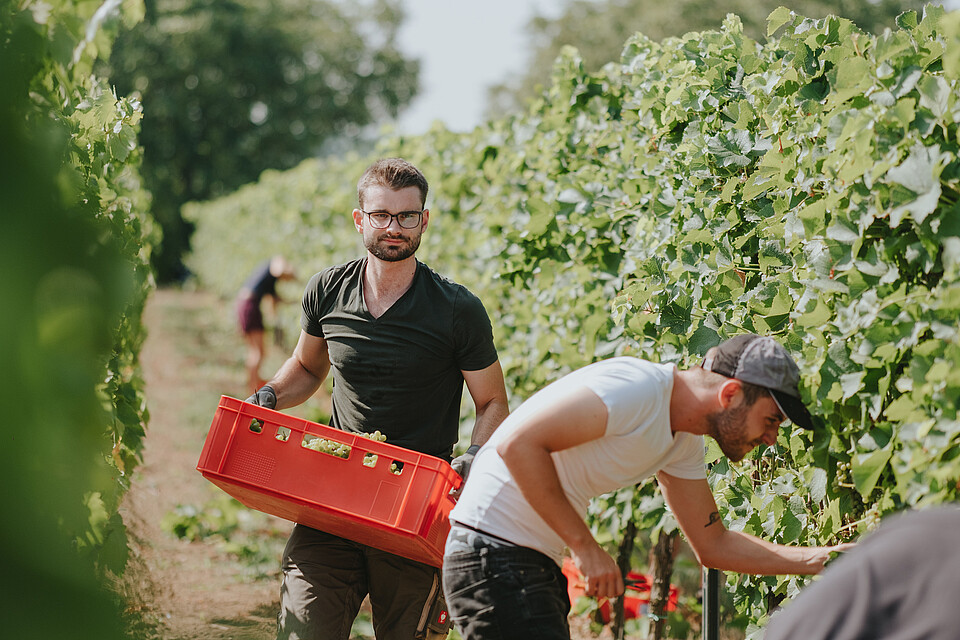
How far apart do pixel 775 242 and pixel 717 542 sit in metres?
1.01

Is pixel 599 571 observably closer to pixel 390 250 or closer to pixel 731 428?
pixel 731 428

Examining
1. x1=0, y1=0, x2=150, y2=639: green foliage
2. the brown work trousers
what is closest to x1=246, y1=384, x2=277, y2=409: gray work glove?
the brown work trousers

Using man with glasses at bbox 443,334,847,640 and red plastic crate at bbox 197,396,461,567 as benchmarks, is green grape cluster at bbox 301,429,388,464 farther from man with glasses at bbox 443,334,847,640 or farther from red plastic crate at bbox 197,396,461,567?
man with glasses at bbox 443,334,847,640

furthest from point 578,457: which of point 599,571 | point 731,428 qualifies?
A: point 731,428

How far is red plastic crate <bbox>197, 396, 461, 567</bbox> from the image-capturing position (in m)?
3.09

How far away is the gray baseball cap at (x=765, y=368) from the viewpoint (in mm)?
2516

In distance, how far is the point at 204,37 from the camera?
1786 inches

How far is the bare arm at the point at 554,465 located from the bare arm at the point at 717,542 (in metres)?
0.42

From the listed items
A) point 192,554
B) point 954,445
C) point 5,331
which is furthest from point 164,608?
point 954,445

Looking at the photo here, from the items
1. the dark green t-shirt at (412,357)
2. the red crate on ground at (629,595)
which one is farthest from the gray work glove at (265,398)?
the red crate on ground at (629,595)

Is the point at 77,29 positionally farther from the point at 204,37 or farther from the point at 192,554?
the point at 204,37

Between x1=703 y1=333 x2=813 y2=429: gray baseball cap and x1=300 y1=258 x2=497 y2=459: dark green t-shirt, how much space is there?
1.25m

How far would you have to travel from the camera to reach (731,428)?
2.55 metres

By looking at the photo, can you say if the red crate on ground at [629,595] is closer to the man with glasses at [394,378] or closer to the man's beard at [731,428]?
the man with glasses at [394,378]
